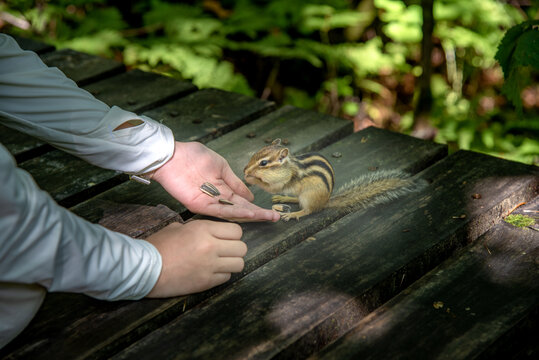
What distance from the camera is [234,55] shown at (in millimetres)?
5723

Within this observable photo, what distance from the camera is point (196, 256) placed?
5.13 feet

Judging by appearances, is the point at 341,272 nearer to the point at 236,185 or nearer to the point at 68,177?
the point at 236,185

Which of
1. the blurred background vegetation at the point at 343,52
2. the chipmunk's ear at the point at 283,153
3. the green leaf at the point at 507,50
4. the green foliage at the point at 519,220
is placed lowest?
the blurred background vegetation at the point at 343,52

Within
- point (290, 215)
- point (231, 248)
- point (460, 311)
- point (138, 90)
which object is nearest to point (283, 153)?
point (290, 215)

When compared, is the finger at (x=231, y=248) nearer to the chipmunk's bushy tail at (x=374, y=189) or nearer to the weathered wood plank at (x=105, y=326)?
the weathered wood plank at (x=105, y=326)

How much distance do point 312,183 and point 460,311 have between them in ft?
2.37

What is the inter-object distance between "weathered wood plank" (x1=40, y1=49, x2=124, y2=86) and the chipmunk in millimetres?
1495

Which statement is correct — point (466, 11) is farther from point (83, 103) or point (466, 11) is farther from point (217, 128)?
point (83, 103)

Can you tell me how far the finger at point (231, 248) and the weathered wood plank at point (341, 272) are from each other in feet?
0.24

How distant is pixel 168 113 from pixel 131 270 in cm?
143

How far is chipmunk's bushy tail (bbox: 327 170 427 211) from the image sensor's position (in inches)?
75.2

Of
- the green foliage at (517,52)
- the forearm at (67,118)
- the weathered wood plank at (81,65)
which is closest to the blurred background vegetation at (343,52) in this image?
the weathered wood plank at (81,65)

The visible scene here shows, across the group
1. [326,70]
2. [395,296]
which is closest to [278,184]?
[395,296]

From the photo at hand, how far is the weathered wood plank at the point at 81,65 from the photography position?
3.25m
